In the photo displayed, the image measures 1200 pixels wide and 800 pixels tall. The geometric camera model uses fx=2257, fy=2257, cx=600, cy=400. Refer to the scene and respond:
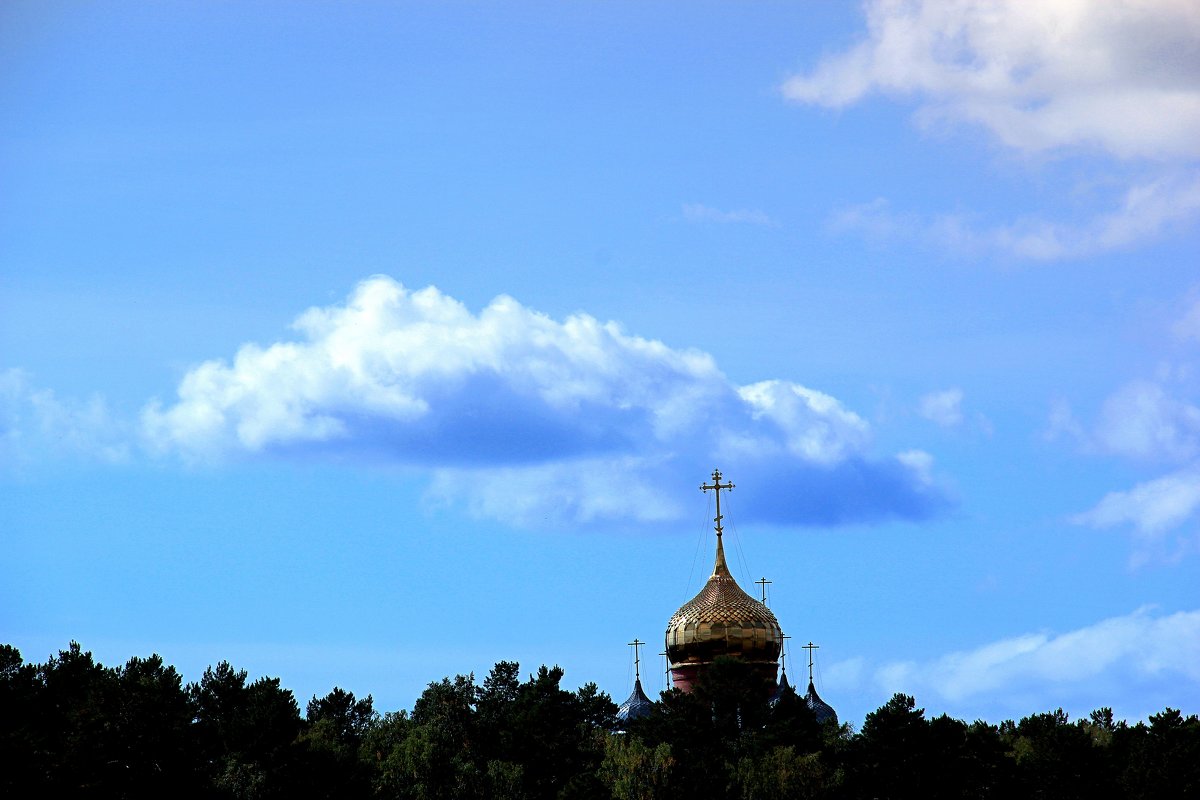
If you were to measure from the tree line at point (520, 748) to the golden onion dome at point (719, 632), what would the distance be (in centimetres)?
1009

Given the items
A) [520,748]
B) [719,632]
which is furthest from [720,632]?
[520,748]

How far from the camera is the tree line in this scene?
7856 cm

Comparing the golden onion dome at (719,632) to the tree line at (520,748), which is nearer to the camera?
the tree line at (520,748)

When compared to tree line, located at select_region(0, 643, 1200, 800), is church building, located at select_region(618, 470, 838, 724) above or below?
above

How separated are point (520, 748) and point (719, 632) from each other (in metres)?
→ 20.0

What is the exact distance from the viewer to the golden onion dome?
111 meters

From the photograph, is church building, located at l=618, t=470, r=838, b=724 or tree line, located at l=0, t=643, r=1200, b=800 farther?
church building, located at l=618, t=470, r=838, b=724

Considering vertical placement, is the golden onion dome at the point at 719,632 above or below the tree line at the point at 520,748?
above

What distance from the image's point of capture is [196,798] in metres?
78.2

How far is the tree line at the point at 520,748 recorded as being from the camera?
258 feet

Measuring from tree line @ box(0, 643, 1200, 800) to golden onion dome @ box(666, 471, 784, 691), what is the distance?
397 inches

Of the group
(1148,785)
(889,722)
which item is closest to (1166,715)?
(1148,785)

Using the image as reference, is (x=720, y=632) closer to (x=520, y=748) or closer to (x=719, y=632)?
(x=719, y=632)

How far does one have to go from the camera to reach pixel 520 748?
93500mm
